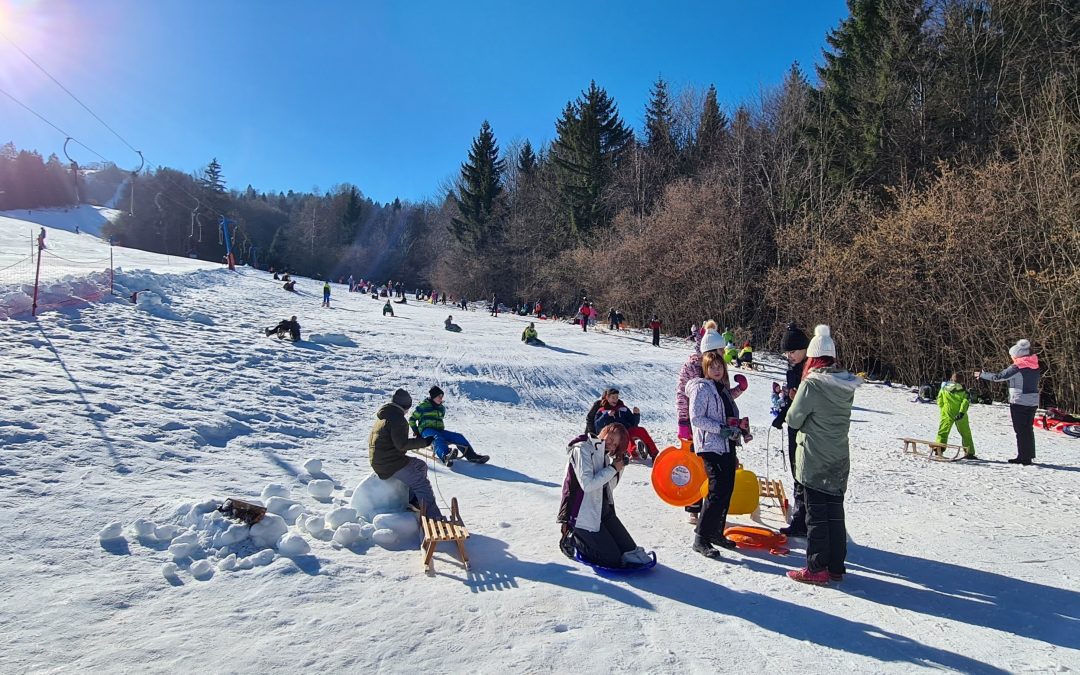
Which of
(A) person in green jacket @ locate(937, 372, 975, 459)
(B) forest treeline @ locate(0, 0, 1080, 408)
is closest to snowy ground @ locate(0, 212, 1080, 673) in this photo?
(A) person in green jacket @ locate(937, 372, 975, 459)

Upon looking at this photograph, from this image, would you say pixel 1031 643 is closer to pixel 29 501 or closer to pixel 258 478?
pixel 258 478

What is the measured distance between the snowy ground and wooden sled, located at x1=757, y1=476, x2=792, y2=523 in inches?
6.5

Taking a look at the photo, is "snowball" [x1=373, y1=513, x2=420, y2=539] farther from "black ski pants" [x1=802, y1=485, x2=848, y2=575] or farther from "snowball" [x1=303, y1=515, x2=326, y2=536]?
"black ski pants" [x1=802, y1=485, x2=848, y2=575]

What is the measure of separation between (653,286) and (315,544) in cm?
2925

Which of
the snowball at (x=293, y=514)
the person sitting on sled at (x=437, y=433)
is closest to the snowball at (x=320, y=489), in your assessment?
the snowball at (x=293, y=514)

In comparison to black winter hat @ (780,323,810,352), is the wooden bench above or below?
below

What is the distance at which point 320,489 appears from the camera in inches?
263

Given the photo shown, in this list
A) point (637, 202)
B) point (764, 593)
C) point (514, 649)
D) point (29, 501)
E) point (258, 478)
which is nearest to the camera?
point (514, 649)

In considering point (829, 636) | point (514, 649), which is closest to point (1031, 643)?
point (829, 636)

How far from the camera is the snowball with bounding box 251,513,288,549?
507 cm

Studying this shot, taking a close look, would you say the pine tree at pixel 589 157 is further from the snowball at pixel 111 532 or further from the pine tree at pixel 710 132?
the snowball at pixel 111 532

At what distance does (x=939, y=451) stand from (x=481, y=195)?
50.6 meters

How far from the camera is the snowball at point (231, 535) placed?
16.2ft

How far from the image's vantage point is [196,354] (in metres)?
12.9
